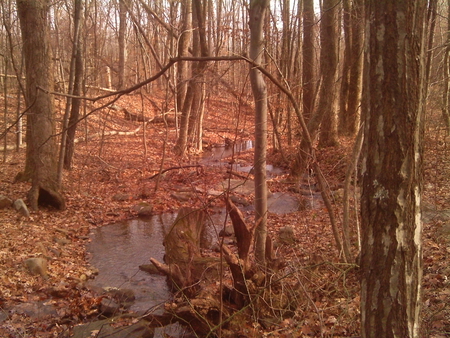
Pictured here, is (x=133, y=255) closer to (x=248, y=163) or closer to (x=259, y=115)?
(x=259, y=115)

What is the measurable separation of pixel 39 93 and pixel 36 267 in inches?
173

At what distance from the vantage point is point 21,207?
353 inches

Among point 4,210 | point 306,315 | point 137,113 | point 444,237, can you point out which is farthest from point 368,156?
point 137,113

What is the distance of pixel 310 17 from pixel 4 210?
1175 centimetres

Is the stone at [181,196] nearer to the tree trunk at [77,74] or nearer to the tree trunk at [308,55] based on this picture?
the tree trunk at [77,74]

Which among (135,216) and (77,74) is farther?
(77,74)

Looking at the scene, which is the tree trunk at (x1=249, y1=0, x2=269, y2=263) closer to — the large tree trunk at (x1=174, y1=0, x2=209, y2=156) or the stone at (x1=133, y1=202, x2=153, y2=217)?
the stone at (x1=133, y1=202, x2=153, y2=217)

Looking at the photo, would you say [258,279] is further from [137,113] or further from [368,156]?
[137,113]

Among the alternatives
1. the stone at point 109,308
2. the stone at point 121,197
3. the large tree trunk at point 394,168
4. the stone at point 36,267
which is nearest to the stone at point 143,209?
the stone at point 121,197

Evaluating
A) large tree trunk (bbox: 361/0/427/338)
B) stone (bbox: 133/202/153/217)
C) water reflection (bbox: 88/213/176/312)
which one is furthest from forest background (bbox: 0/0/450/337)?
water reflection (bbox: 88/213/176/312)

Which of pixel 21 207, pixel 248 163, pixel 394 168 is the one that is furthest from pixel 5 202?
pixel 394 168

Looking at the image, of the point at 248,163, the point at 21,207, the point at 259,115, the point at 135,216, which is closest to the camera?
the point at 259,115

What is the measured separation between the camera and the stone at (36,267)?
6.58 m

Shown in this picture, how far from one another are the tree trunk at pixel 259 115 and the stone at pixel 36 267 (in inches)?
146
